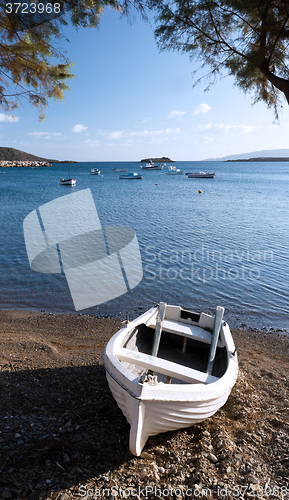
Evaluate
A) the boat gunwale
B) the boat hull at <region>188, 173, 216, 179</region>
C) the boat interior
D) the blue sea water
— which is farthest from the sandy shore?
the boat hull at <region>188, 173, 216, 179</region>

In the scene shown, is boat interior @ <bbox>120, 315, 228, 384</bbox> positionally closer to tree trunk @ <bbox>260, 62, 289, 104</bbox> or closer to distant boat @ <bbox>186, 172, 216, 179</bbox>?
tree trunk @ <bbox>260, 62, 289, 104</bbox>

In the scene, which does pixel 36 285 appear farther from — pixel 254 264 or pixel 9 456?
pixel 254 264

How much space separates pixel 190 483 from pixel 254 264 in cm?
1276

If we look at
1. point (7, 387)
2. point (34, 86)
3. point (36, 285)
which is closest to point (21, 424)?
point (7, 387)

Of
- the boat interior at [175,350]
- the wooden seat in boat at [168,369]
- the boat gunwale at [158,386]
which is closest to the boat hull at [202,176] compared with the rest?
the boat interior at [175,350]

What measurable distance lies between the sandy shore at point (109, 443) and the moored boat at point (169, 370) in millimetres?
397

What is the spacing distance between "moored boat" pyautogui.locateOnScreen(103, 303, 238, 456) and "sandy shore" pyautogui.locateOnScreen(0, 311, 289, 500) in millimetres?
397

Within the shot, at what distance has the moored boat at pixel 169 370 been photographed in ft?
12.9

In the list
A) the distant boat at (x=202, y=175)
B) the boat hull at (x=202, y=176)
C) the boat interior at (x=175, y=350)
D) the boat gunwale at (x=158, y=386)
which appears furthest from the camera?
the boat hull at (x=202, y=176)

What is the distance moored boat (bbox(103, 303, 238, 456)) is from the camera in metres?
3.93

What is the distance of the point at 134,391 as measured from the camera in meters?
3.91

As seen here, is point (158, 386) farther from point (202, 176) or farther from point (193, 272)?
point (202, 176)

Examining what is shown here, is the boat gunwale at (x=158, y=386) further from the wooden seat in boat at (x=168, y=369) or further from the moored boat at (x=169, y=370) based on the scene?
the wooden seat in boat at (x=168, y=369)

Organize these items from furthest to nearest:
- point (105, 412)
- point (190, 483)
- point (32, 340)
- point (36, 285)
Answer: point (36, 285)
point (32, 340)
point (105, 412)
point (190, 483)
